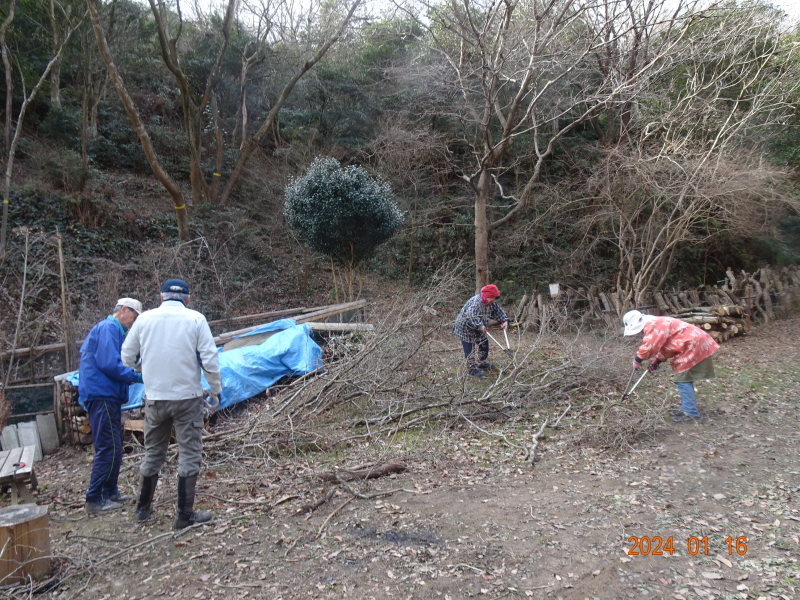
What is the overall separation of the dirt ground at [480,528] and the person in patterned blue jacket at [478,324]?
6.60 feet

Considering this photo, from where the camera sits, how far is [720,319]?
1031 cm

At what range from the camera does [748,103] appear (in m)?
12.5

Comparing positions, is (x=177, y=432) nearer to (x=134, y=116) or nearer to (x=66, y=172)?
(x=134, y=116)

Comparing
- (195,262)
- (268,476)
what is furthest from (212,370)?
(195,262)

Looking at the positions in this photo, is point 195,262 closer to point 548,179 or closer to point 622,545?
point 622,545

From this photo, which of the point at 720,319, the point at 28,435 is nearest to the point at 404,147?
the point at 720,319

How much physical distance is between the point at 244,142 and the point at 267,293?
235 inches

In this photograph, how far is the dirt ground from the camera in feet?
9.95

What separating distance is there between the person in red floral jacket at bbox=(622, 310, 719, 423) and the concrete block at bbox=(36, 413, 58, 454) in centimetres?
643

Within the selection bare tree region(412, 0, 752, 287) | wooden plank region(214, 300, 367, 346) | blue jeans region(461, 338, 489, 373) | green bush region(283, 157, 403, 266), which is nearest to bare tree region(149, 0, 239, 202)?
green bush region(283, 157, 403, 266)

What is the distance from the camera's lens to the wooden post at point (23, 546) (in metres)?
2.95

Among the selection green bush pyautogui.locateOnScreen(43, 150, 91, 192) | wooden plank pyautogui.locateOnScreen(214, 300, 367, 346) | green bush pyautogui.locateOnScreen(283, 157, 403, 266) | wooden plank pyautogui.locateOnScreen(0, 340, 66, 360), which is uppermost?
green bush pyautogui.locateOnScreen(43, 150, 91, 192)

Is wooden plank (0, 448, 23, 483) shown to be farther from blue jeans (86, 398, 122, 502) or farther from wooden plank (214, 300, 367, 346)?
wooden plank (214, 300, 367, 346)

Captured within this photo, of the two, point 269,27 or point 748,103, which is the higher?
point 269,27
